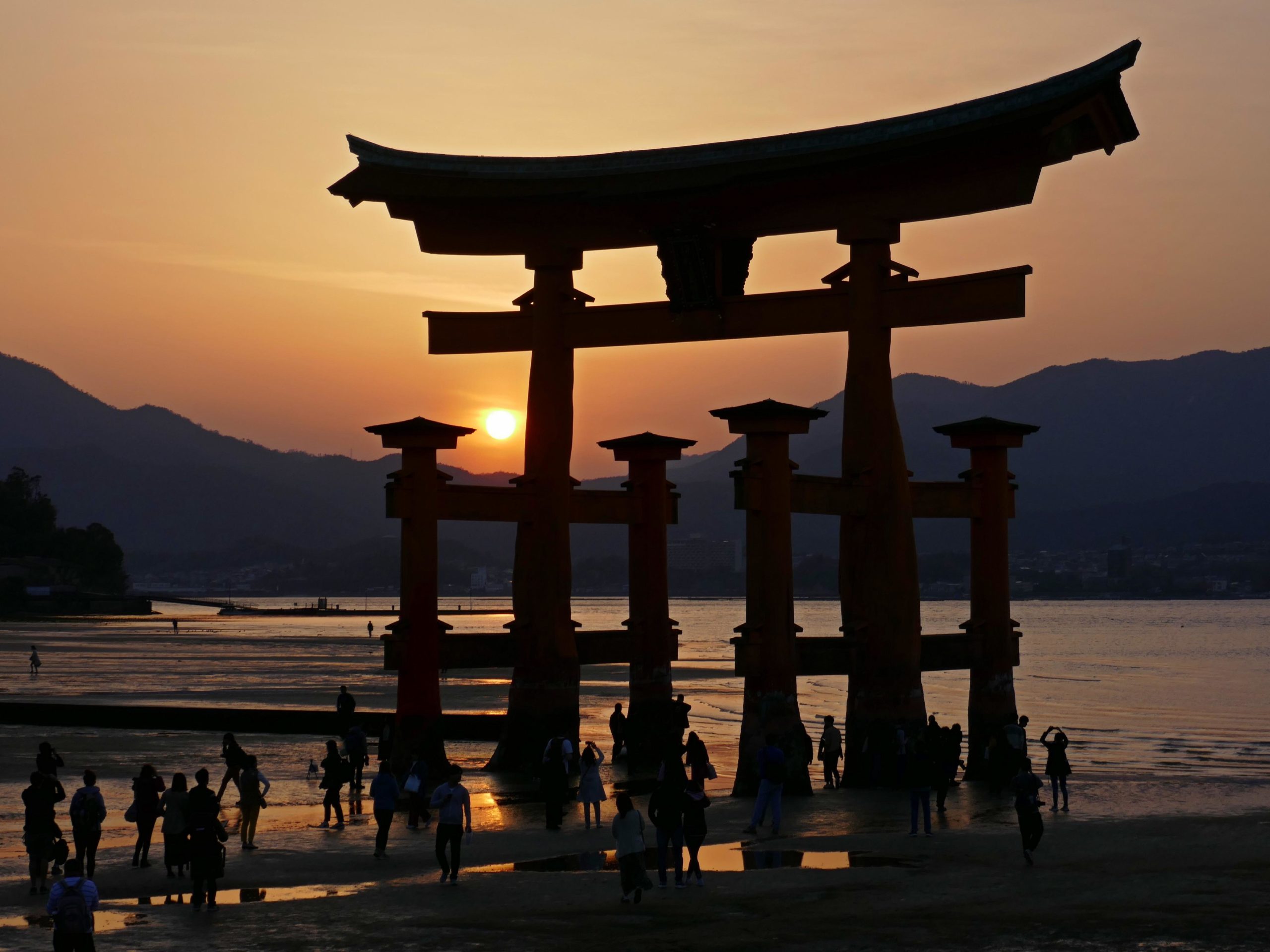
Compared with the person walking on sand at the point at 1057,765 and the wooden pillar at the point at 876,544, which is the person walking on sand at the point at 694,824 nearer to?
the person walking on sand at the point at 1057,765

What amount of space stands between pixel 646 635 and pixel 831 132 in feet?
35.2

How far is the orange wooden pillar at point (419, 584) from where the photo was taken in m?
27.0

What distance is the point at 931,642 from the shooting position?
27.6 m

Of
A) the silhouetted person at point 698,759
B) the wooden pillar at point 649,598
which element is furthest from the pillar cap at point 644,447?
the silhouetted person at point 698,759

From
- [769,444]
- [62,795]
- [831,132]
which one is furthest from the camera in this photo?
[831,132]

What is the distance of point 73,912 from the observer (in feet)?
40.1

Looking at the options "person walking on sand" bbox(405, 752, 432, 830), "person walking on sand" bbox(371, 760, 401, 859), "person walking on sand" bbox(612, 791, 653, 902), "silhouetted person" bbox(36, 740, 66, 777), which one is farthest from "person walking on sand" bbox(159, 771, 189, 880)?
"person walking on sand" bbox(612, 791, 653, 902)

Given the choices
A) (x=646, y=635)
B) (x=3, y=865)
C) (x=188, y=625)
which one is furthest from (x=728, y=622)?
(x=3, y=865)

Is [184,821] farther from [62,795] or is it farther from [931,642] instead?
[931,642]

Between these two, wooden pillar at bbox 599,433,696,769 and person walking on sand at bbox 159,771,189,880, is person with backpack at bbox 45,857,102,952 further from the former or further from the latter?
wooden pillar at bbox 599,433,696,769

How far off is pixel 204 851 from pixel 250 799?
3883 millimetres

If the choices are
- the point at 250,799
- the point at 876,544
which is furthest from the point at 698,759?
the point at 876,544

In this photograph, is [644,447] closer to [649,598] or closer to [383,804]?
[649,598]

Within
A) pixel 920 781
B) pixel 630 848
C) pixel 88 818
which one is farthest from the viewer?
pixel 920 781
